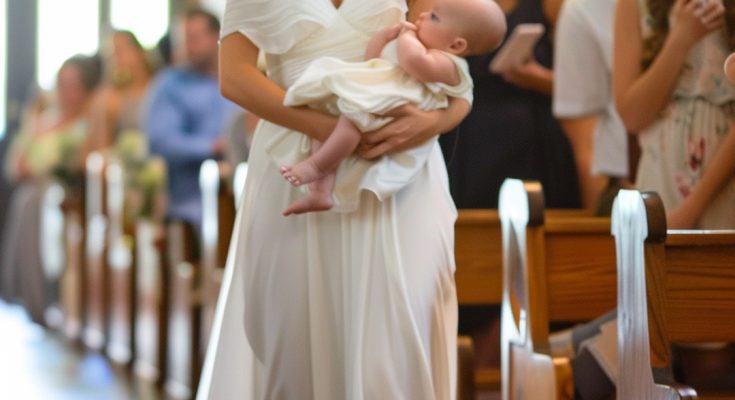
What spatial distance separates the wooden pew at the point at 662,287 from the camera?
312 centimetres

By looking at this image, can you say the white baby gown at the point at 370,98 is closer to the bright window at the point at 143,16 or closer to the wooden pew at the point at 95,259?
the wooden pew at the point at 95,259

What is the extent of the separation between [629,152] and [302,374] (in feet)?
5.16

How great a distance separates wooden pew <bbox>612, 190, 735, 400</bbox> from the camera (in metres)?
3.12

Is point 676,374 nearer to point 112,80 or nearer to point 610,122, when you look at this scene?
point 610,122

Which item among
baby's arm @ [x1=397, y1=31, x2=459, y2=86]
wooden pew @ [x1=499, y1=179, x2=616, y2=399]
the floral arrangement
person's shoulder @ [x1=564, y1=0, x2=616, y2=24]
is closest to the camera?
baby's arm @ [x1=397, y1=31, x2=459, y2=86]

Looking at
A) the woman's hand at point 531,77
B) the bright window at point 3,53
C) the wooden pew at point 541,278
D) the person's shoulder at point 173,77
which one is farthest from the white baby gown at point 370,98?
the bright window at point 3,53

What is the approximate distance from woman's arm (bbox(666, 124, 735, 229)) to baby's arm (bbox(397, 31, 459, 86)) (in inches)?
32.2

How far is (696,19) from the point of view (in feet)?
12.1

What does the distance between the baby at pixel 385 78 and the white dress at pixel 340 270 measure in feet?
0.34

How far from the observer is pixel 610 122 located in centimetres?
489

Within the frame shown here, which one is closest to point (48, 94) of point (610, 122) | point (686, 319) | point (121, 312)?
point (121, 312)

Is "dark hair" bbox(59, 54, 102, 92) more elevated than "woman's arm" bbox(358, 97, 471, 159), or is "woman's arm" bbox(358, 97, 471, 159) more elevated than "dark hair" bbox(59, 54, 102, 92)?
"woman's arm" bbox(358, 97, 471, 159)

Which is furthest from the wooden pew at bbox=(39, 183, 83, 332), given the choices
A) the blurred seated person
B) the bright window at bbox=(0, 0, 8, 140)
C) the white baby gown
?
the white baby gown

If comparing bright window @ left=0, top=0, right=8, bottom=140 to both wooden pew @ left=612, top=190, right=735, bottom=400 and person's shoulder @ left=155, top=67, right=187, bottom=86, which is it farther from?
wooden pew @ left=612, top=190, right=735, bottom=400
